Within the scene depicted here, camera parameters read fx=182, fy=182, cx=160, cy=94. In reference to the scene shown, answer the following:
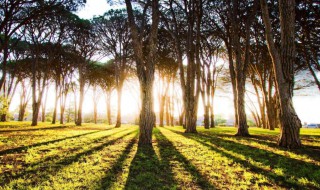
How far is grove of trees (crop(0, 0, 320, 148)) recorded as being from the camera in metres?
7.65

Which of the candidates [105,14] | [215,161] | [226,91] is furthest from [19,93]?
[215,161]

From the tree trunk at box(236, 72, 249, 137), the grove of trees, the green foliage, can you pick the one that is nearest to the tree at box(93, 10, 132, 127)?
the grove of trees

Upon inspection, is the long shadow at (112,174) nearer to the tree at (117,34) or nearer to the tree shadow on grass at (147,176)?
the tree shadow on grass at (147,176)

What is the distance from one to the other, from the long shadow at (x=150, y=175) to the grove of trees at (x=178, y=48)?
9.28 ft

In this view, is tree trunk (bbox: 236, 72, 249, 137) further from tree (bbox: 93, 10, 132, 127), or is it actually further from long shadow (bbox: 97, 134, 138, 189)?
tree (bbox: 93, 10, 132, 127)

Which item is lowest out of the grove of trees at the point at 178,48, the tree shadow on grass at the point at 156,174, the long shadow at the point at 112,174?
the tree shadow on grass at the point at 156,174

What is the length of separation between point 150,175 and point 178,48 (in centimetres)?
1281

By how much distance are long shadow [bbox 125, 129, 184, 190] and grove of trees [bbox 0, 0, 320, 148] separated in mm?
2827

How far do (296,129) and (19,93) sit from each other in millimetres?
47527

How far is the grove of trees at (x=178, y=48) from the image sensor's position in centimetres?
765

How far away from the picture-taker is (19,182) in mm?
3461

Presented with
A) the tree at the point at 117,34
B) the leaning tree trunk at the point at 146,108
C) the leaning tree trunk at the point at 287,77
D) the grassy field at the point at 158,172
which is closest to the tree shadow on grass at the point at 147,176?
the grassy field at the point at 158,172

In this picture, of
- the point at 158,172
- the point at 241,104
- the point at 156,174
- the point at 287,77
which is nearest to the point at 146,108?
the point at 158,172

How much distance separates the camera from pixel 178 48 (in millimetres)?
15453
